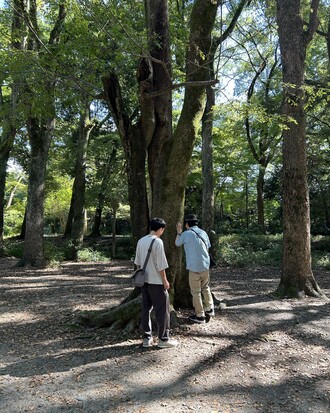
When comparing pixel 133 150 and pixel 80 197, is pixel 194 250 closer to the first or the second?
pixel 133 150

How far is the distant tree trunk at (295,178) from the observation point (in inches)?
324

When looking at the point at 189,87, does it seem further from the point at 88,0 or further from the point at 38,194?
the point at 38,194

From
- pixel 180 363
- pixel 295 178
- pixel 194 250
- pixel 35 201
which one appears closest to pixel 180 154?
pixel 194 250

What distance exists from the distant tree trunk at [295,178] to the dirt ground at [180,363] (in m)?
0.65

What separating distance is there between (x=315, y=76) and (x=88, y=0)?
56.1ft

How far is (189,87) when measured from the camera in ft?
20.7

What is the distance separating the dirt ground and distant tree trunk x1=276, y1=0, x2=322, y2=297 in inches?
25.6

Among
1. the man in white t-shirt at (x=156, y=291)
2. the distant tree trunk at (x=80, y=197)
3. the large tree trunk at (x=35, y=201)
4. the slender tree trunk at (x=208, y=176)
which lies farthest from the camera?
the distant tree trunk at (x=80, y=197)

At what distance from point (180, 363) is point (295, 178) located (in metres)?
5.34

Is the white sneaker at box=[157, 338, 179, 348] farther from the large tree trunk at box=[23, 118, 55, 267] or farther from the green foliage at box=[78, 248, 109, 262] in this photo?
the green foliage at box=[78, 248, 109, 262]

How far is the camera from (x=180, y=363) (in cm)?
453

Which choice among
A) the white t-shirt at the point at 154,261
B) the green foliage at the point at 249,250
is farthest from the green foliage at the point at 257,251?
the white t-shirt at the point at 154,261

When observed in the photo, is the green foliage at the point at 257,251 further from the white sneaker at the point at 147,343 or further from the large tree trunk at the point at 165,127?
the white sneaker at the point at 147,343

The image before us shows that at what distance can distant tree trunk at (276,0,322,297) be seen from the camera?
822 centimetres
